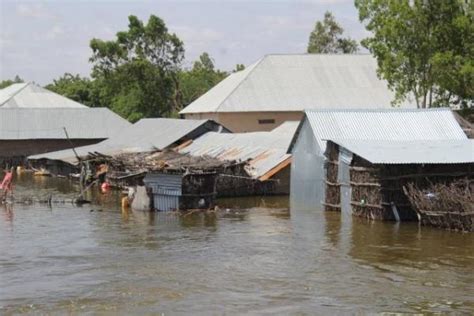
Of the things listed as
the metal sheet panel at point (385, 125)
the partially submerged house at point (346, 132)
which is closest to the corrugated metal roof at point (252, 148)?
the partially submerged house at point (346, 132)

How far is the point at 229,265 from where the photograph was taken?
1780 cm

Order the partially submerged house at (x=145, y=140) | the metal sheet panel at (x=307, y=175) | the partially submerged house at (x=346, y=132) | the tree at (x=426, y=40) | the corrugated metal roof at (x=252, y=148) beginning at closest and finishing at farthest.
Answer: the partially submerged house at (x=346, y=132) → the metal sheet panel at (x=307, y=175) → the corrugated metal roof at (x=252, y=148) → the tree at (x=426, y=40) → the partially submerged house at (x=145, y=140)

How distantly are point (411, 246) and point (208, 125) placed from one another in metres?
23.1

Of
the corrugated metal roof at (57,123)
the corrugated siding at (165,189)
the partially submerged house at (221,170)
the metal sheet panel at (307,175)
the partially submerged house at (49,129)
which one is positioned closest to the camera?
the corrugated siding at (165,189)

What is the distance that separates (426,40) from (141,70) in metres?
32.3

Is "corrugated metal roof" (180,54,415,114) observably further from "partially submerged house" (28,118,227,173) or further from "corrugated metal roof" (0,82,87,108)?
"corrugated metal roof" (0,82,87,108)

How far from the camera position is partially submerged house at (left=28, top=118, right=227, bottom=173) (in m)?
41.2

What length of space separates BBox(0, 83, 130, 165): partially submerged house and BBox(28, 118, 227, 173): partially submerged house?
4.22 meters

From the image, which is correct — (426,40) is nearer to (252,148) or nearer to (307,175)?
(252,148)

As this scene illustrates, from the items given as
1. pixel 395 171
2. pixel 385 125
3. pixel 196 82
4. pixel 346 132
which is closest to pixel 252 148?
pixel 346 132

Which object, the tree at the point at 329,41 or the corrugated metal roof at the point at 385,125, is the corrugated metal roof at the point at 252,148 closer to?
the corrugated metal roof at the point at 385,125

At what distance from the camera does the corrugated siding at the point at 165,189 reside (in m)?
26.6

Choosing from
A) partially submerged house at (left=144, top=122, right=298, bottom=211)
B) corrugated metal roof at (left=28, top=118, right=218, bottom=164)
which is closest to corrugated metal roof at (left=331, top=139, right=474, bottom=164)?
partially submerged house at (left=144, top=122, right=298, bottom=211)

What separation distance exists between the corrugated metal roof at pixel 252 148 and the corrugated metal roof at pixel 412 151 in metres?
6.69
